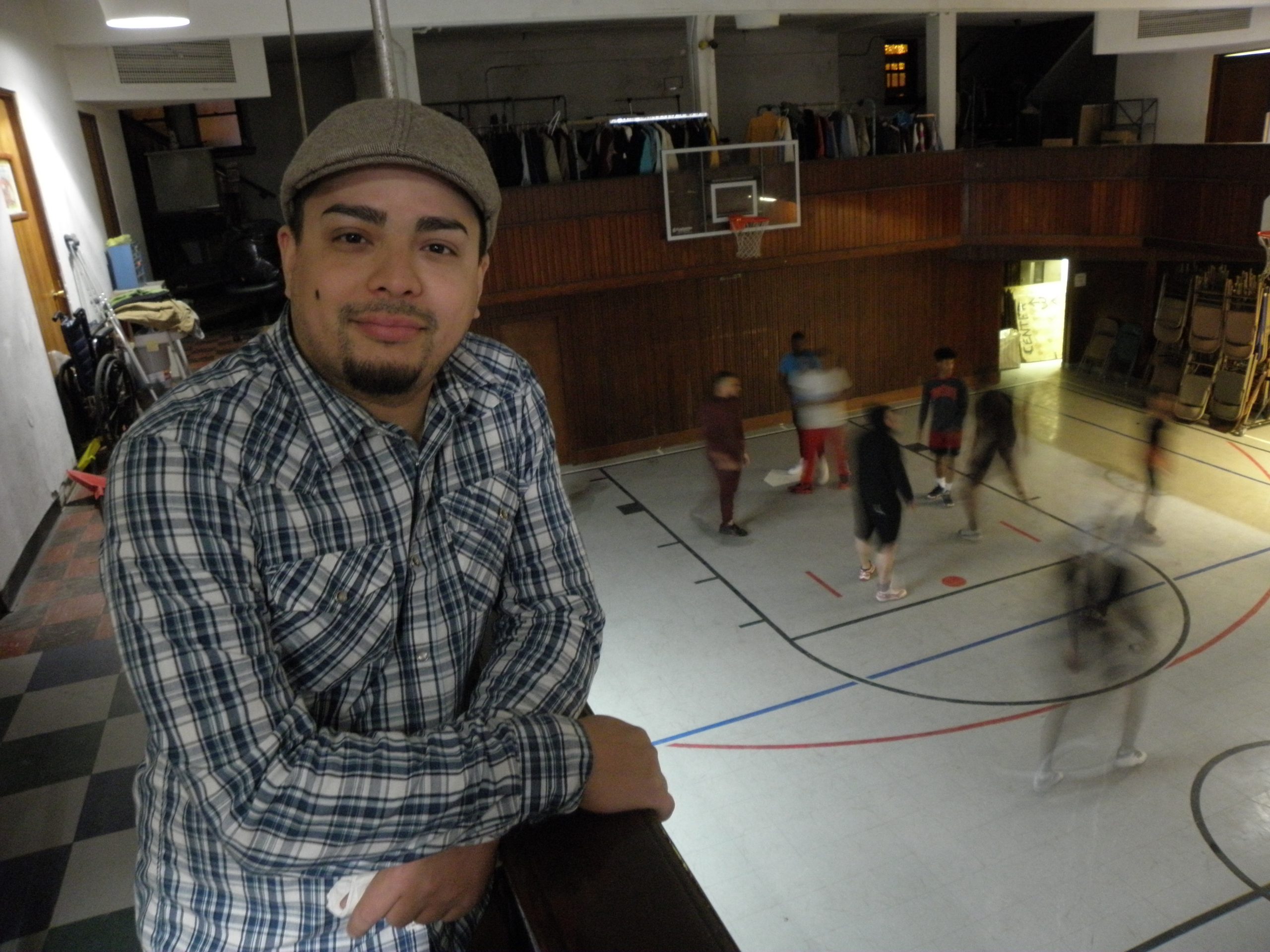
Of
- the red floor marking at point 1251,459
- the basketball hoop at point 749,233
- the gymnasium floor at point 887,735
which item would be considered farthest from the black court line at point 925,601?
the basketball hoop at point 749,233

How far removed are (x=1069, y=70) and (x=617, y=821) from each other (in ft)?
59.5

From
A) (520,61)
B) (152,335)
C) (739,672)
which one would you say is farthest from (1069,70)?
(152,335)

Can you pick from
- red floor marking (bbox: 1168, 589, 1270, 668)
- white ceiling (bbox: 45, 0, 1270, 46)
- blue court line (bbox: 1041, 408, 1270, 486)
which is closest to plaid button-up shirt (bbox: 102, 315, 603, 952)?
red floor marking (bbox: 1168, 589, 1270, 668)

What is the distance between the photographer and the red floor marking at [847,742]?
6.24m

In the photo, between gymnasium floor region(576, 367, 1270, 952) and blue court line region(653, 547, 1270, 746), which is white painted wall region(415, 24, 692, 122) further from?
blue court line region(653, 547, 1270, 746)

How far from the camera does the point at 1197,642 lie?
7.15 m

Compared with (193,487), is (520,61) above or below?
above

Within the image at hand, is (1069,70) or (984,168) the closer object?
(984,168)

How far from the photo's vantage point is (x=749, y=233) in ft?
39.2

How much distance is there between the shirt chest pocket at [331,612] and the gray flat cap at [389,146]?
496mm

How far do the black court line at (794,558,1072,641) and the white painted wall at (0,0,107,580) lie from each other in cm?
595

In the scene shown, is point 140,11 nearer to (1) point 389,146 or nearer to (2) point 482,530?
(1) point 389,146

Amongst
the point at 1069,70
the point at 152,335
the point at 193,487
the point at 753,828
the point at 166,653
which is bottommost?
the point at 753,828

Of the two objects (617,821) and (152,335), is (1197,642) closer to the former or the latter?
(617,821)
